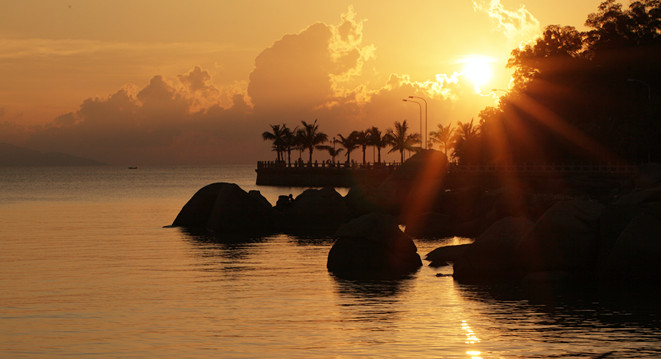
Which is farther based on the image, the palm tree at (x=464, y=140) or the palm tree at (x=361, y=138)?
the palm tree at (x=361, y=138)

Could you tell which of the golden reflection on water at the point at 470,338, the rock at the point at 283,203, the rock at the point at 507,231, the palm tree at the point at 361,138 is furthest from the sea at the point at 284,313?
the palm tree at the point at 361,138

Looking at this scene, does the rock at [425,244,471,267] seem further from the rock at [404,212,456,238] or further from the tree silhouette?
the tree silhouette

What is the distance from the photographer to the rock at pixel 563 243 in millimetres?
26344

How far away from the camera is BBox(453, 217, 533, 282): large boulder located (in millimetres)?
27422

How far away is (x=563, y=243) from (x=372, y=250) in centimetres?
676

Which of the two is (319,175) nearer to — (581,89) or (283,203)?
(581,89)

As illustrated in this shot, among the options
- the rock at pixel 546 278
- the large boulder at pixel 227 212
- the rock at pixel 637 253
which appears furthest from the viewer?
the large boulder at pixel 227 212

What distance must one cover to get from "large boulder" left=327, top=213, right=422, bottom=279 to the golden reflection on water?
29.4 feet

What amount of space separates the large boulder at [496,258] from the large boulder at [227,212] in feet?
71.4

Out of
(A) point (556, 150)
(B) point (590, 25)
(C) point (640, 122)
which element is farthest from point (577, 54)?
(C) point (640, 122)

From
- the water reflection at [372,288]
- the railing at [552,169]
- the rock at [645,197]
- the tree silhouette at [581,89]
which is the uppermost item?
the tree silhouette at [581,89]

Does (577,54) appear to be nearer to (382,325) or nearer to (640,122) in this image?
(640,122)

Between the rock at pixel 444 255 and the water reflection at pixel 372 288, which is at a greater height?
the rock at pixel 444 255

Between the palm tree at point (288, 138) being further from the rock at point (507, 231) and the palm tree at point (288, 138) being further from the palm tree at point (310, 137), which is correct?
the rock at point (507, 231)
